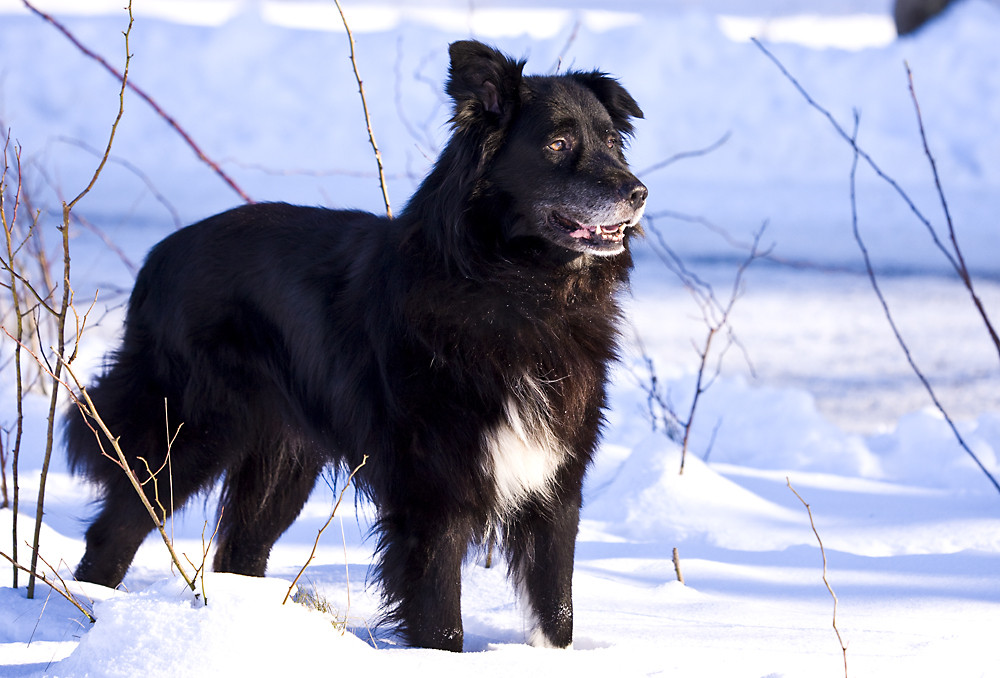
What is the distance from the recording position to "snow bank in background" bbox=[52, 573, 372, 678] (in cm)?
206

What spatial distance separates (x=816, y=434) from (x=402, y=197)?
8006 mm

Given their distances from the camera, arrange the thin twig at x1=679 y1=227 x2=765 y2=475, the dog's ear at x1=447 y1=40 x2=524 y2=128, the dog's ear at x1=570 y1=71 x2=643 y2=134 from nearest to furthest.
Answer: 1. the dog's ear at x1=447 y1=40 x2=524 y2=128
2. the dog's ear at x1=570 y1=71 x2=643 y2=134
3. the thin twig at x1=679 y1=227 x2=765 y2=475

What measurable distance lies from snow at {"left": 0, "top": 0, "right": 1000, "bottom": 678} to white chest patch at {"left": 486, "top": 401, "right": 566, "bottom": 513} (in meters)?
0.45

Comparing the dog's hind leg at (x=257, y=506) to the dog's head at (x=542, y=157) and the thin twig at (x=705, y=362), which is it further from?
the thin twig at (x=705, y=362)

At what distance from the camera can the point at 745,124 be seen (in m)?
15.1

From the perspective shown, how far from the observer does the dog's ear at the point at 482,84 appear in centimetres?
286

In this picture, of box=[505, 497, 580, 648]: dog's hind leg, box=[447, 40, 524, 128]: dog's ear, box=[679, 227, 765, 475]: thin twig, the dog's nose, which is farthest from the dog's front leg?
box=[679, 227, 765, 475]: thin twig

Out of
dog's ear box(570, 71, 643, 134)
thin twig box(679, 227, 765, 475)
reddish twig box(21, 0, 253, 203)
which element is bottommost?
thin twig box(679, 227, 765, 475)

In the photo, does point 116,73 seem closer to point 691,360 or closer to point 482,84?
point 482,84

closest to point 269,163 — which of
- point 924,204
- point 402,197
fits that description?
point 402,197

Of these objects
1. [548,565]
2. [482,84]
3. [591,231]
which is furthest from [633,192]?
[548,565]

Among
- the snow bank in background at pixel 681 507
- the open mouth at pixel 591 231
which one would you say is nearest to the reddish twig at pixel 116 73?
the open mouth at pixel 591 231

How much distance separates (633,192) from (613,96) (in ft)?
2.07

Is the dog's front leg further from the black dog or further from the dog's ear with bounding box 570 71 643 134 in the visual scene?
the dog's ear with bounding box 570 71 643 134
